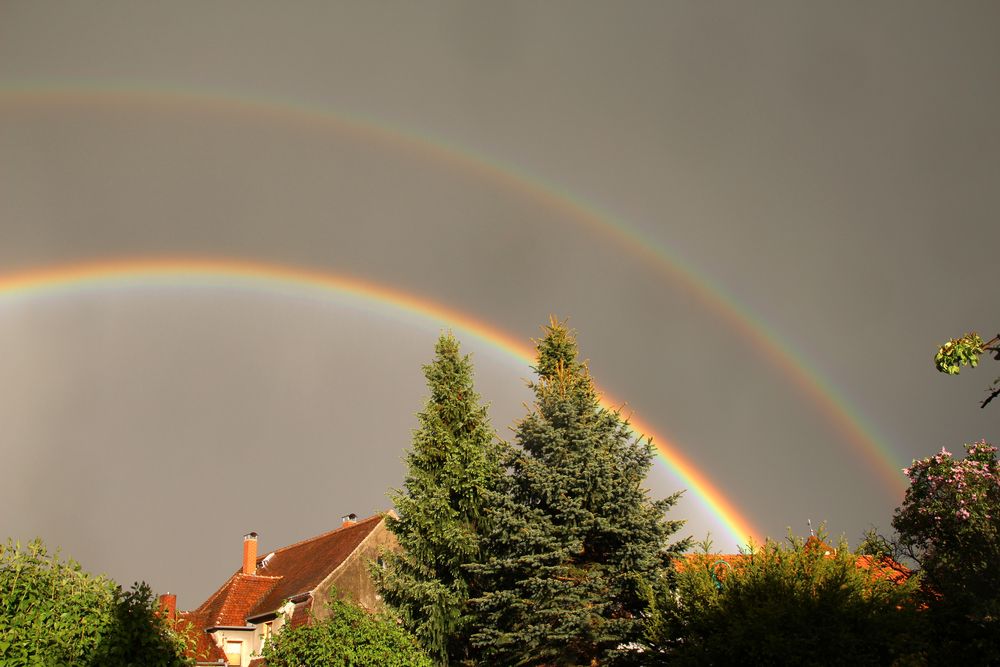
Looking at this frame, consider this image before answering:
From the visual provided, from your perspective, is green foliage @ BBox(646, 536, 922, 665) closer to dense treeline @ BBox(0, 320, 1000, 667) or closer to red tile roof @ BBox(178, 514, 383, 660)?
dense treeline @ BBox(0, 320, 1000, 667)

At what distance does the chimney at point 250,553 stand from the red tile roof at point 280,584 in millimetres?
707

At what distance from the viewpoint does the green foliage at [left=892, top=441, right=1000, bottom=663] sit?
2311 cm

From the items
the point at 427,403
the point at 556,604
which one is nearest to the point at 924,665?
the point at 556,604

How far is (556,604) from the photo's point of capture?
953 inches

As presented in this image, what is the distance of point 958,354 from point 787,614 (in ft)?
36.4

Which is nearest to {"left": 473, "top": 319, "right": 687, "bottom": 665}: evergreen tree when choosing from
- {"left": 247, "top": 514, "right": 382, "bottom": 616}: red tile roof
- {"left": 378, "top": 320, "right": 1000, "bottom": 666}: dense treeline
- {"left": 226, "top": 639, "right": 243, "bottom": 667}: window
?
{"left": 378, "top": 320, "right": 1000, "bottom": 666}: dense treeline

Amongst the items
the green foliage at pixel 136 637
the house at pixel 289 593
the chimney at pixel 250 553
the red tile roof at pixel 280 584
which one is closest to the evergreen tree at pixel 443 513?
the house at pixel 289 593

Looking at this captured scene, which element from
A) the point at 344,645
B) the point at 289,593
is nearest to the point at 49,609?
the point at 344,645

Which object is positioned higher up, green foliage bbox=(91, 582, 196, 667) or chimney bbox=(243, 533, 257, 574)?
chimney bbox=(243, 533, 257, 574)

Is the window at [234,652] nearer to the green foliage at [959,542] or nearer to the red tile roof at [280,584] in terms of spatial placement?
the red tile roof at [280,584]

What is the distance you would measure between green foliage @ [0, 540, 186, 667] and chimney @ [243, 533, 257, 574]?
42734 mm

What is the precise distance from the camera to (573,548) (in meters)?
24.7

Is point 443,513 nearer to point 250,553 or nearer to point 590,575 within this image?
point 590,575

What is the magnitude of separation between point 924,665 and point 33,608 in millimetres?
20448
